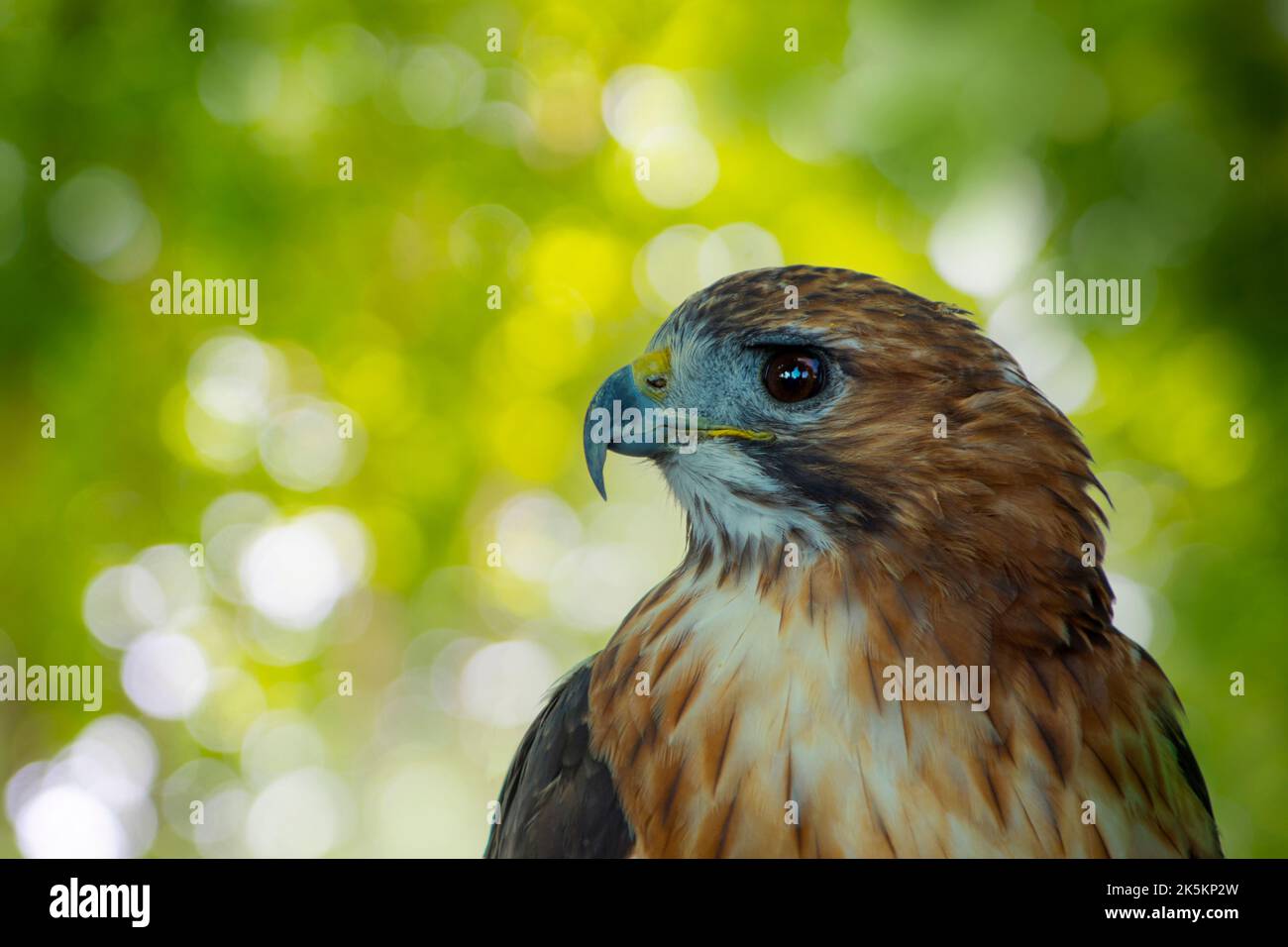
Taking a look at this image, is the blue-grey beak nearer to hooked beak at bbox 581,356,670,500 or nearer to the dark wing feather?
hooked beak at bbox 581,356,670,500

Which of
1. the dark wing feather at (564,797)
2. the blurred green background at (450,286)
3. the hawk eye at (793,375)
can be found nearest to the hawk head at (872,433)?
the hawk eye at (793,375)

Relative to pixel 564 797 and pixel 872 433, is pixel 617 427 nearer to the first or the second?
pixel 872 433

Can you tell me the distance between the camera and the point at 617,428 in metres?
1.32

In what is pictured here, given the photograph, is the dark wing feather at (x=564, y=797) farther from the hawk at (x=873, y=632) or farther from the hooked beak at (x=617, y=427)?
the hooked beak at (x=617, y=427)

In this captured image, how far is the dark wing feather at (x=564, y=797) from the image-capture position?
127 centimetres

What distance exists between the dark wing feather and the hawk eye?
0.50 metres

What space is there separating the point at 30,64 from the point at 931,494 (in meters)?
2.57

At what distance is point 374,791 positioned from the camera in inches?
108

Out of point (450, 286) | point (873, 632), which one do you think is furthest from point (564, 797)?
point (450, 286)

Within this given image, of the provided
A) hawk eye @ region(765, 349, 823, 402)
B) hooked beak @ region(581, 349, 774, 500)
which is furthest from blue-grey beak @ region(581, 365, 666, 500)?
hawk eye @ region(765, 349, 823, 402)

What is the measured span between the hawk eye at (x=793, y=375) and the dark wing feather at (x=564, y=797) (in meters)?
0.50

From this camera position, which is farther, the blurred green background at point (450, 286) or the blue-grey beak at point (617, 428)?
the blurred green background at point (450, 286)

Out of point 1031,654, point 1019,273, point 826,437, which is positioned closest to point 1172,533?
point 1019,273

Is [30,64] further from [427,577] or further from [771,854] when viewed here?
[771,854]
